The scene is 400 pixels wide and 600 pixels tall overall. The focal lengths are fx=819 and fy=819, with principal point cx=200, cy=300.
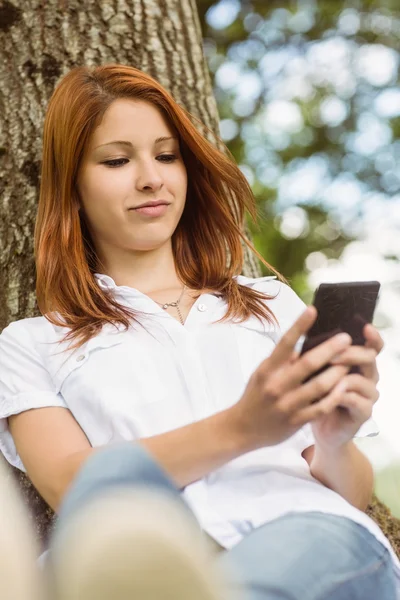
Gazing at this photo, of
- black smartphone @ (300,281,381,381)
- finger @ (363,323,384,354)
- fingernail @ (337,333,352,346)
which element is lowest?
finger @ (363,323,384,354)

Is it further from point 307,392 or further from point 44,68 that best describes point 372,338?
point 44,68

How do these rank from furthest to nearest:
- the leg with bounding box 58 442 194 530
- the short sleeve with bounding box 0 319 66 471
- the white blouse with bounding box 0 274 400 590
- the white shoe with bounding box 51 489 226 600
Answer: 1. the short sleeve with bounding box 0 319 66 471
2. the white blouse with bounding box 0 274 400 590
3. the leg with bounding box 58 442 194 530
4. the white shoe with bounding box 51 489 226 600

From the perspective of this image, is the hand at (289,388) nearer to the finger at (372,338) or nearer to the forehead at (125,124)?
the finger at (372,338)

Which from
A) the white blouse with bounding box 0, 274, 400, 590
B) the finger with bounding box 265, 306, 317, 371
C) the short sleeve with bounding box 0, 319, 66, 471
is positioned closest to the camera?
the finger with bounding box 265, 306, 317, 371

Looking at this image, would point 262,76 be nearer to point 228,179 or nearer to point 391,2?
point 391,2

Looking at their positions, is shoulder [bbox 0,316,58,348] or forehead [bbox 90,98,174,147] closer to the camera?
shoulder [bbox 0,316,58,348]

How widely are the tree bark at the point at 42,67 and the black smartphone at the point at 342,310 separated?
116 centimetres

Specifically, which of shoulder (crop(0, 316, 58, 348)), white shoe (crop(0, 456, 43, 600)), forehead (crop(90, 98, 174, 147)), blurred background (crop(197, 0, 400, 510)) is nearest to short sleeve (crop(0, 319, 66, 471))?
shoulder (crop(0, 316, 58, 348))

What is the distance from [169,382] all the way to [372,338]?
519 millimetres

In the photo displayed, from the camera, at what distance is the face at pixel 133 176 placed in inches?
79.9

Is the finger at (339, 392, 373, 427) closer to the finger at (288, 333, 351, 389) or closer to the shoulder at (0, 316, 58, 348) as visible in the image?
the finger at (288, 333, 351, 389)

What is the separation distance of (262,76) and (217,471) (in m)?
5.16

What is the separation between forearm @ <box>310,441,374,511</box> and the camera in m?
1.67

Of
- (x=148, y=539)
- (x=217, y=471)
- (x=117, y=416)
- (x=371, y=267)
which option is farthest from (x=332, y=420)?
(x=371, y=267)
